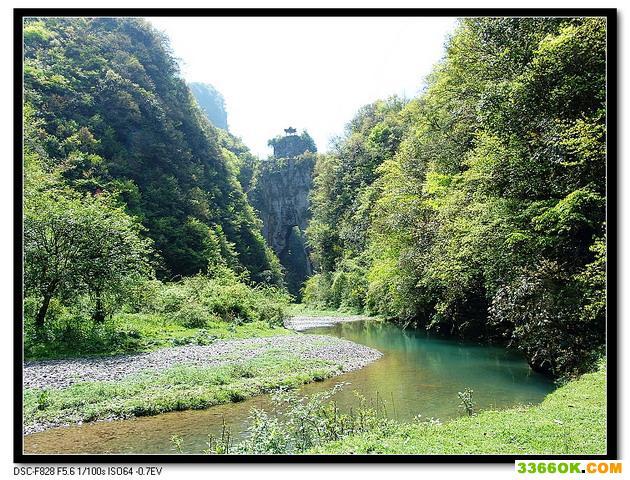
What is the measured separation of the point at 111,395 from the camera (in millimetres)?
11227

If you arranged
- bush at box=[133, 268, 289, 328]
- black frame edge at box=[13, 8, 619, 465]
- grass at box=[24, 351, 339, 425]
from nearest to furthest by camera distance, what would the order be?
black frame edge at box=[13, 8, 619, 465], grass at box=[24, 351, 339, 425], bush at box=[133, 268, 289, 328]

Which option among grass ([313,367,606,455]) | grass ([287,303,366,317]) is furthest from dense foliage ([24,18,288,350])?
grass ([313,367,606,455])

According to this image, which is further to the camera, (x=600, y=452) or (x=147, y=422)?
(x=147, y=422)

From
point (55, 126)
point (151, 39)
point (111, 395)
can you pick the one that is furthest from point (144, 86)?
point (111, 395)

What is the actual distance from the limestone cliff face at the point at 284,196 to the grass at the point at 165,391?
233 ft

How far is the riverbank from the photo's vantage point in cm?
1038

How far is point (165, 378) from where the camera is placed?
42.3 feet

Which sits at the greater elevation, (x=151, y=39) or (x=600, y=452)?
(x=151, y=39)

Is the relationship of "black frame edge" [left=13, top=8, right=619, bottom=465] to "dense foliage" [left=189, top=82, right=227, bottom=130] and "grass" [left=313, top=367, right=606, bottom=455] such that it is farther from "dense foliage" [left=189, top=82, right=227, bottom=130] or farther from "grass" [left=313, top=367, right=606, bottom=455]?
"dense foliage" [left=189, top=82, right=227, bottom=130]

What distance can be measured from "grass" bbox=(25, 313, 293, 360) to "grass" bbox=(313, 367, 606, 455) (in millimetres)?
11481

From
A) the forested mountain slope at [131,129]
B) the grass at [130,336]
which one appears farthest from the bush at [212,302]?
the forested mountain slope at [131,129]

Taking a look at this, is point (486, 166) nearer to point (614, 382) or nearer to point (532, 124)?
point (532, 124)

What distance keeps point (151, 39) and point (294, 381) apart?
4834 cm

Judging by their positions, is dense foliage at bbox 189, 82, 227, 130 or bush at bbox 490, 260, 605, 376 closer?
bush at bbox 490, 260, 605, 376
